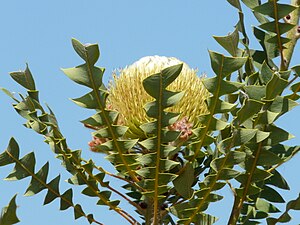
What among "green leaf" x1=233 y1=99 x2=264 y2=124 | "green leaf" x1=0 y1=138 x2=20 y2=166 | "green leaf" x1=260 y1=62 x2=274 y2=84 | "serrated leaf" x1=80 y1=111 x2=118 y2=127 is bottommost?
"green leaf" x1=0 y1=138 x2=20 y2=166

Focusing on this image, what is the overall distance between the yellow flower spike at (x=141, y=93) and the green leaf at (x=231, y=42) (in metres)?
0.44

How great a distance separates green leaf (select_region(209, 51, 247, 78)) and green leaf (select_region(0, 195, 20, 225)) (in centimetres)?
78

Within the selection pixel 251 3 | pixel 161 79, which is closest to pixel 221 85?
pixel 161 79

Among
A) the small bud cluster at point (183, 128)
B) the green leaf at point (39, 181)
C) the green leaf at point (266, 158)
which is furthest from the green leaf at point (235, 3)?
the green leaf at point (39, 181)

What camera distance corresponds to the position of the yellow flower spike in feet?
9.14

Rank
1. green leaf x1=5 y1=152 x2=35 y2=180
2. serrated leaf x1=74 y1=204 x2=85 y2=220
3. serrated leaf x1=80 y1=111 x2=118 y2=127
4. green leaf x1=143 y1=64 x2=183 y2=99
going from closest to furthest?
green leaf x1=143 y1=64 x2=183 y2=99 < serrated leaf x1=80 y1=111 x2=118 y2=127 < green leaf x1=5 y1=152 x2=35 y2=180 < serrated leaf x1=74 y1=204 x2=85 y2=220

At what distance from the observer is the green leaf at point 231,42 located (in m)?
2.31

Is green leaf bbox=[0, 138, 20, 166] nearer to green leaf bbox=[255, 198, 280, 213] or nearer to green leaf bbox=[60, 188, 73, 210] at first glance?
green leaf bbox=[60, 188, 73, 210]

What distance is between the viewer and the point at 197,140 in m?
2.49

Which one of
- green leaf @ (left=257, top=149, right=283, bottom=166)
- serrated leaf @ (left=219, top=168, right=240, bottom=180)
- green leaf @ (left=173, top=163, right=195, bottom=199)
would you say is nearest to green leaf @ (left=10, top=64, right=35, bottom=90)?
green leaf @ (left=173, top=163, right=195, bottom=199)

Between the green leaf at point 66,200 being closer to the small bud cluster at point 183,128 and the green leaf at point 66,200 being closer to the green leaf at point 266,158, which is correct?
the small bud cluster at point 183,128

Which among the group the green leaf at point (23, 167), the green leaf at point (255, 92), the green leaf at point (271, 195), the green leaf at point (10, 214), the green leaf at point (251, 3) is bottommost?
the green leaf at point (271, 195)

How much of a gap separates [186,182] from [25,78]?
661mm

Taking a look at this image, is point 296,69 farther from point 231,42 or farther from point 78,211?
point 78,211
